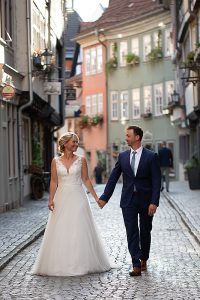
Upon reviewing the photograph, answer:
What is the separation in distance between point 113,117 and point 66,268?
46.9m

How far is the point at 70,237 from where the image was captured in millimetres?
10898

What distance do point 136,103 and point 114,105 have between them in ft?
7.83

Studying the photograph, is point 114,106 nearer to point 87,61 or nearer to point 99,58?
point 99,58

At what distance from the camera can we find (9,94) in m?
21.5

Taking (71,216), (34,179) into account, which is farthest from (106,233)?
(34,179)

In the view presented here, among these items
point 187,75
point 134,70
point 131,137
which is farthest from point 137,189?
point 134,70

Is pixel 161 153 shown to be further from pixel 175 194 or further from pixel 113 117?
pixel 113 117

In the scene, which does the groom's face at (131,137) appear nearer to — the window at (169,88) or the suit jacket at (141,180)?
the suit jacket at (141,180)

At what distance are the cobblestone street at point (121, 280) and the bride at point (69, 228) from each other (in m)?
0.18

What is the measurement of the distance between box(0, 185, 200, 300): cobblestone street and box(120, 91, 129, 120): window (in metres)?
41.6

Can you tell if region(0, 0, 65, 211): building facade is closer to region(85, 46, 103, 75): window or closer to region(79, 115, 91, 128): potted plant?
region(85, 46, 103, 75): window

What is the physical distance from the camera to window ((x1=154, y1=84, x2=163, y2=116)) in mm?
52406

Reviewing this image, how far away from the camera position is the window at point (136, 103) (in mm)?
55125

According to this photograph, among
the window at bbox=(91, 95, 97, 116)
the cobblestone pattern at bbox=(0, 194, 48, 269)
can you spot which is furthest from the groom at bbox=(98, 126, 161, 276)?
the window at bbox=(91, 95, 97, 116)
